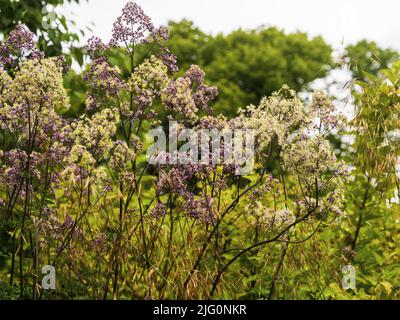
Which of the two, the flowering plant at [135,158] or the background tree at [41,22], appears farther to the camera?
the background tree at [41,22]

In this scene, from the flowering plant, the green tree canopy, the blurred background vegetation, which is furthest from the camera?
the green tree canopy

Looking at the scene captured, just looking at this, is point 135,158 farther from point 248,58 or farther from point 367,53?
point 367,53

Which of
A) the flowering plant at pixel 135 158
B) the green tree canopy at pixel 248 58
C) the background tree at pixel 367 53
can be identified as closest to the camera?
the flowering plant at pixel 135 158

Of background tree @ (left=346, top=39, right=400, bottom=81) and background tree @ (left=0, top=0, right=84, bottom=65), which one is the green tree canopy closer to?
background tree @ (left=346, top=39, right=400, bottom=81)

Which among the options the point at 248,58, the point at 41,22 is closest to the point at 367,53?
the point at 248,58

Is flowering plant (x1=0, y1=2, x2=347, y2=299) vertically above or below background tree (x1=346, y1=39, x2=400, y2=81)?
below

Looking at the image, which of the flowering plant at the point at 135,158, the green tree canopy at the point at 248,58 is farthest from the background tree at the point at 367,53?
the flowering plant at the point at 135,158

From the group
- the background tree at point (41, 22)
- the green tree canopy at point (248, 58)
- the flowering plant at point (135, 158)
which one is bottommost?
the flowering plant at point (135, 158)

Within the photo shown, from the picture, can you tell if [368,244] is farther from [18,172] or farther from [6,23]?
[6,23]

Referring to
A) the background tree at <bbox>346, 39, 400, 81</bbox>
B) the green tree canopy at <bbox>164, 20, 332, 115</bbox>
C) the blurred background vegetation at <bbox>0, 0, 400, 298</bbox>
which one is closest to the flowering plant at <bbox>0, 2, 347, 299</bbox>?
the blurred background vegetation at <bbox>0, 0, 400, 298</bbox>

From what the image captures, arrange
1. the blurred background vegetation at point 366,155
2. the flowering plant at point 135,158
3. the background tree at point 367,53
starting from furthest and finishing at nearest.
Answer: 1. the background tree at point 367,53
2. the blurred background vegetation at point 366,155
3. the flowering plant at point 135,158

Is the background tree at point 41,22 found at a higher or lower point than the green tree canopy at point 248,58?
lower

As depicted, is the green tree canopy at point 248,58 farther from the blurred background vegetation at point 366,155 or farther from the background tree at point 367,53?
the blurred background vegetation at point 366,155
